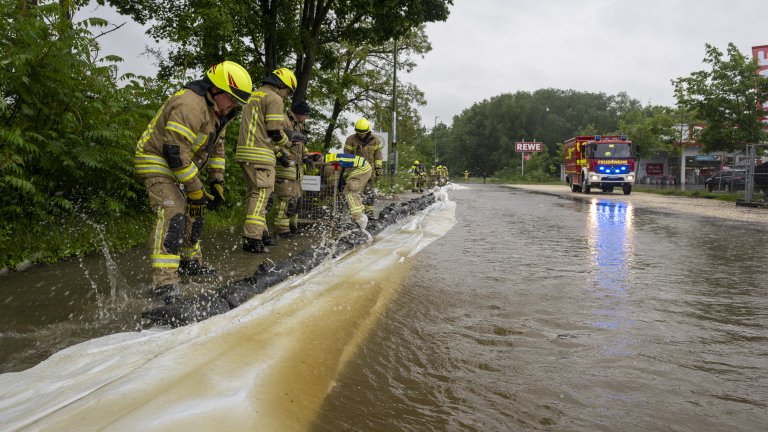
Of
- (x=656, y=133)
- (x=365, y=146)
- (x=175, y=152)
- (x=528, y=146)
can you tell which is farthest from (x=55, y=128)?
(x=528, y=146)

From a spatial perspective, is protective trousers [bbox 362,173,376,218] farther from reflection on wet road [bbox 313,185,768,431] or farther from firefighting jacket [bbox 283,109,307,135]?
reflection on wet road [bbox 313,185,768,431]

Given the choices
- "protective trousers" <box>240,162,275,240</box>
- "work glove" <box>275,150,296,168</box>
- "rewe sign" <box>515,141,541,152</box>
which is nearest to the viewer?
"protective trousers" <box>240,162,275,240</box>

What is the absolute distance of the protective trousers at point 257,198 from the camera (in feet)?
21.4

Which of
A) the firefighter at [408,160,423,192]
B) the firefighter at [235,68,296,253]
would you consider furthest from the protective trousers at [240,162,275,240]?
the firefighter at [408,160,423,192]

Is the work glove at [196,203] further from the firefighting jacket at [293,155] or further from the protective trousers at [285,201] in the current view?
the protective trousers at [285,201]

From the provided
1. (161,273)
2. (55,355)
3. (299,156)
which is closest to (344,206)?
(299,156)

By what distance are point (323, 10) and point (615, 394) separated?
13949 mm

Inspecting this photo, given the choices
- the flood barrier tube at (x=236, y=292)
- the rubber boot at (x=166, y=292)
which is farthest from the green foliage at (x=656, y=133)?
the rubber boot at (x=166, y=292)

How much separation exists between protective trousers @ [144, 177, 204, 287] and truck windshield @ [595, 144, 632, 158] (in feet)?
81.8

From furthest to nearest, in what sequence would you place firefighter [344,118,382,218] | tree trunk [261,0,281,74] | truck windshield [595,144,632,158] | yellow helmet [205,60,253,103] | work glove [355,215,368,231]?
truck windshield [595,144,632,158], tree trunk [261,0,281,74], firefighter [344,118,382,218], work glove [355,215,368,231], yellow helmet [205,60,253,103]

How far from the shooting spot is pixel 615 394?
251 centimetres

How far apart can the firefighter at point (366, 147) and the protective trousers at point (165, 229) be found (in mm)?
6005

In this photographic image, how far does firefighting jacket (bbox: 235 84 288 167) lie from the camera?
6.55 metres

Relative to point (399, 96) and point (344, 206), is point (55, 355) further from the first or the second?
point (399, 96)
